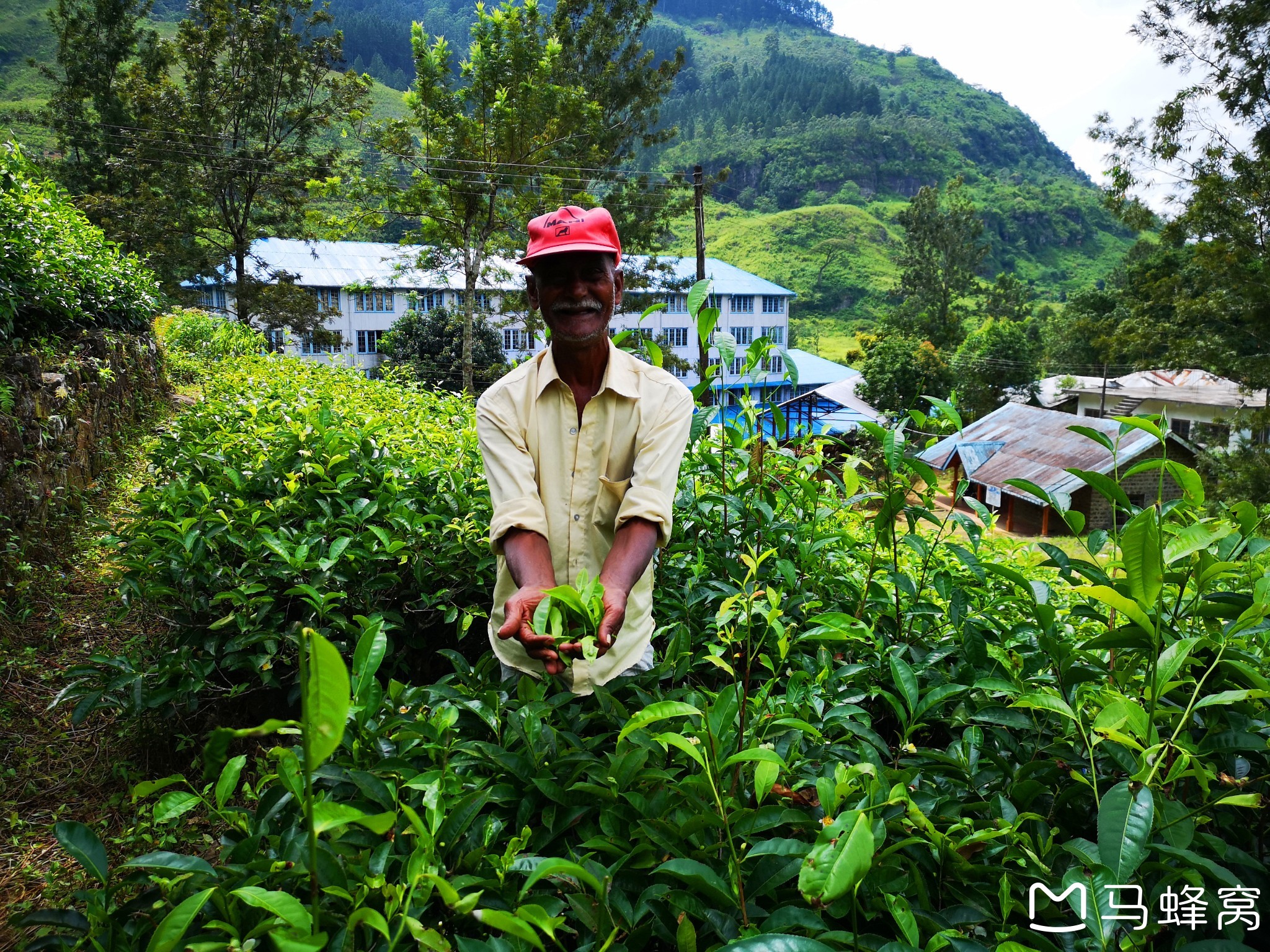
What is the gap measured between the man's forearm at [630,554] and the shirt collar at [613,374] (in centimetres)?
33

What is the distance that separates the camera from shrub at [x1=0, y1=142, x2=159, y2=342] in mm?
4277

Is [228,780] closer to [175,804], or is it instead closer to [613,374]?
[175,804]

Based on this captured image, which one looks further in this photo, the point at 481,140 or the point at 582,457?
the point at 481,140

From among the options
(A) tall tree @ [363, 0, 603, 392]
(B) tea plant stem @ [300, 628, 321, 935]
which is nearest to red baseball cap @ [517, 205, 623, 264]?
(B) tea plant stem @ [300, 628, 321, 935]

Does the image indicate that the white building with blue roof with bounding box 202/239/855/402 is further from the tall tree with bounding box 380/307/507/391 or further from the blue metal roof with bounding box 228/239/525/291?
the tall tree with bounding box 380/307/507/391

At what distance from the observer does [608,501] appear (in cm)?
178

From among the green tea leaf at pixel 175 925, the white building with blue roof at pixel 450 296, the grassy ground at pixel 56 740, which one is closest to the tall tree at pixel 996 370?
the white building with blue roof at pixel 450 296

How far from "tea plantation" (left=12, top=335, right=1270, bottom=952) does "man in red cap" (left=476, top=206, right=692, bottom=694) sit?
170mm

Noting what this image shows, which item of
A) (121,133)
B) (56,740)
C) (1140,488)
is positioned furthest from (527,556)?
(1140,488)

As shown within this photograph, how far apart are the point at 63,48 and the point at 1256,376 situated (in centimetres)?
2436

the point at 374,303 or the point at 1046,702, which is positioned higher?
the point at 374,303

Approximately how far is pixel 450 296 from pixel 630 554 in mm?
26401

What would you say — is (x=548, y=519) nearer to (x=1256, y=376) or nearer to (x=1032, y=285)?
(x=1256, y=376)

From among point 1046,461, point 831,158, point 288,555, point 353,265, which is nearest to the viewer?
point 288,555
